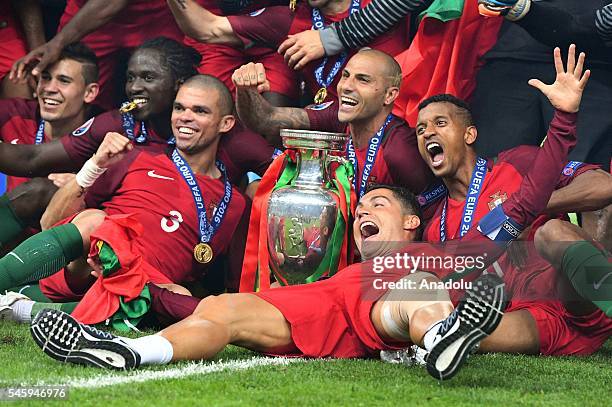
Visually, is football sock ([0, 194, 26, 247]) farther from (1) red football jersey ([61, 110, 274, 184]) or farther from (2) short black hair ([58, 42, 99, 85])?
(2) short black hair ([58, 42, 99, 85])

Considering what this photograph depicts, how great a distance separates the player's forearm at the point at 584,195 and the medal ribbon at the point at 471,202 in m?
0.37

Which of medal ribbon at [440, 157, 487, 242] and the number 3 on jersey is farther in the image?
the number 3 on jersey

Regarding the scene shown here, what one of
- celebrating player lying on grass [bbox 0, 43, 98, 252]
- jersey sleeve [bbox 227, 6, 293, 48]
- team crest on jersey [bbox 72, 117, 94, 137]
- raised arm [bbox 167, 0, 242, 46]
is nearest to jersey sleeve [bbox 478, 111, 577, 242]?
jersey sleeve [bbox 227, 6, 293, 48]

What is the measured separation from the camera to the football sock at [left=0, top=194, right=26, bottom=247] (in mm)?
7020

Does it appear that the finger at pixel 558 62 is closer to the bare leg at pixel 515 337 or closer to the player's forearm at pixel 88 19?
the bare leg at pixel 515 337

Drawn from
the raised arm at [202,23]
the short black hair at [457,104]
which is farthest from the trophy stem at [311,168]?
the raised arm at [202,23]

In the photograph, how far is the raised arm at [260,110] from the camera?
671 cm

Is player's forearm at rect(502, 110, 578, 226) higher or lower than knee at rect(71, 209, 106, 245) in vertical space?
higher

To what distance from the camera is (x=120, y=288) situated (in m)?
6.16

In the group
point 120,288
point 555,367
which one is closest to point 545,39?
point 555,367

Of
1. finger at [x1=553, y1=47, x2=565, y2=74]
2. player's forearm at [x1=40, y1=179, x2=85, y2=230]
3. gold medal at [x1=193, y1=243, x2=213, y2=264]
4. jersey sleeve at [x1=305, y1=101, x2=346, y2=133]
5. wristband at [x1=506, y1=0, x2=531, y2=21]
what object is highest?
wristband at [x1=506, y1=0, x2=531, y2=21]

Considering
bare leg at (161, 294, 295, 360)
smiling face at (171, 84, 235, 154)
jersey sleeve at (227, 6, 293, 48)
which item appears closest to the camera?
bare leg at (161, 294, 295, 360)

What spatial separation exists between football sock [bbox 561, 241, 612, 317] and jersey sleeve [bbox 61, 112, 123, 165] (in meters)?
3.08

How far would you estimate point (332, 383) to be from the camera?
473 centimetres
